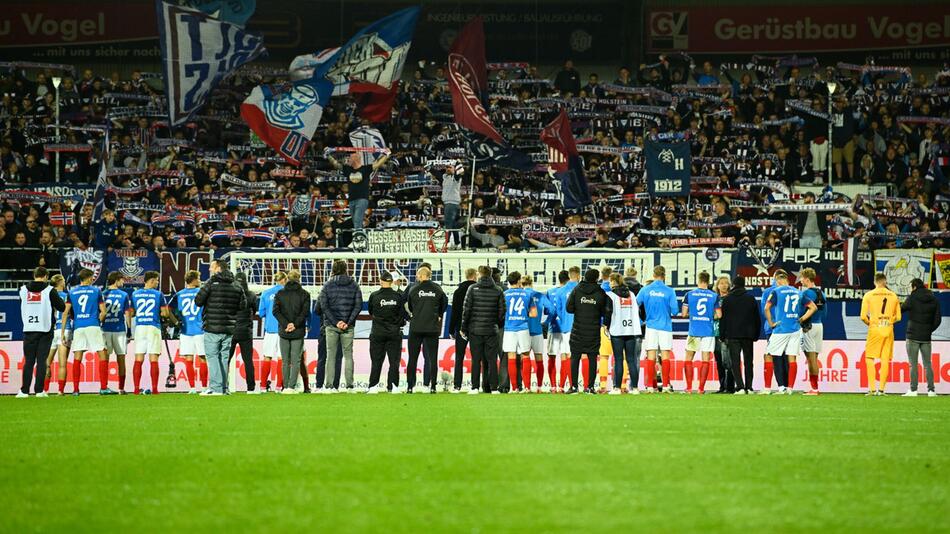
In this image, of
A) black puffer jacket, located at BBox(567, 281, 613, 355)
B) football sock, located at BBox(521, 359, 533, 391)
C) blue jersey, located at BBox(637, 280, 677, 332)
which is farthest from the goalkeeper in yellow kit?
football sock, located at BBox(521, 359, 533, 391)

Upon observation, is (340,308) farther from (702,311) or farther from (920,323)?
(920,323)

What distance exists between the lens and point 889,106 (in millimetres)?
35469

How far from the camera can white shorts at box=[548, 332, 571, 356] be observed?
2217 centimetres

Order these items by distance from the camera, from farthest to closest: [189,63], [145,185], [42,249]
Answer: [145,185], [189,63], [42,249]

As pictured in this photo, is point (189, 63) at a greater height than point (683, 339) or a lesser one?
greater

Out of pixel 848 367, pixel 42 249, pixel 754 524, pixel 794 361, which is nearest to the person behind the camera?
pixel 754 524

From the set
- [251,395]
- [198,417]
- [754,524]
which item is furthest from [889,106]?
[754,524]

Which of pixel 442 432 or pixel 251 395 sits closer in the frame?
pixel 442 432

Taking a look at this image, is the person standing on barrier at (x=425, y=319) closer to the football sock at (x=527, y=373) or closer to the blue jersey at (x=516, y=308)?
the blue jersey at (x=516, y=308)

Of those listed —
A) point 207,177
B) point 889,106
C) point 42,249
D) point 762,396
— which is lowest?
point 762,396

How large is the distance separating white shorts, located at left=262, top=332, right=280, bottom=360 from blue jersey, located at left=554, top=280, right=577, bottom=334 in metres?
4.95

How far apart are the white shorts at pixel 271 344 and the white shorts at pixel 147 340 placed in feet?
6.00

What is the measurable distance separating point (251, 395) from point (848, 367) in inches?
459

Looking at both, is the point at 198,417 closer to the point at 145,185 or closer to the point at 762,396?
the point at 762,396
